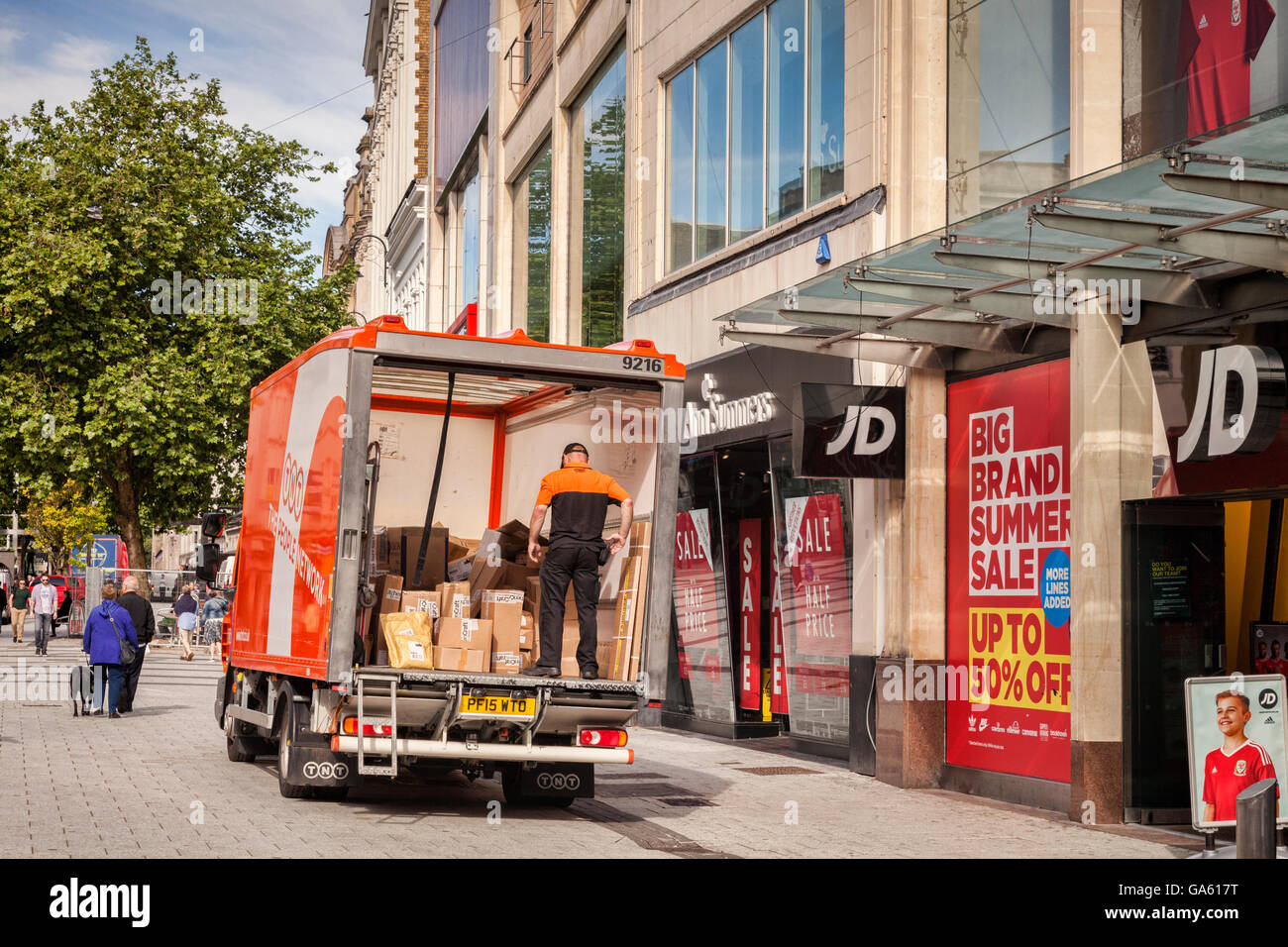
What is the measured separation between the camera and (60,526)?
6538 centimetres

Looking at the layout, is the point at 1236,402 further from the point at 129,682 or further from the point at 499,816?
the point at 129,682

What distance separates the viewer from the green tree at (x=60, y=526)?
58781 mm

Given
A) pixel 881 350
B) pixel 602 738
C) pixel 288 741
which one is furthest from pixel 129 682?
pixel 881 350

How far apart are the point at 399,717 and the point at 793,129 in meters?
8.47

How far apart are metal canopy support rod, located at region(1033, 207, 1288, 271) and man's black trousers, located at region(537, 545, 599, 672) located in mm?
3968

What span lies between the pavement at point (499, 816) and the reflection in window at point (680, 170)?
6.70 metres

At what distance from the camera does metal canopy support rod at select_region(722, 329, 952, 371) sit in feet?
43.7

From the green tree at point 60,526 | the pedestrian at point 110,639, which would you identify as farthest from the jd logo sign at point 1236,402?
the green tree at point 60,526

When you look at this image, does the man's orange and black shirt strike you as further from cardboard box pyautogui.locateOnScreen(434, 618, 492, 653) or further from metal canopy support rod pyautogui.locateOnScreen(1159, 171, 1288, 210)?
metal canopy support rod pyautogui.locateOnScreen(1159, 171, 1288, 210)

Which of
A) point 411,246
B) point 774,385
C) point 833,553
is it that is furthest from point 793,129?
point 411,246

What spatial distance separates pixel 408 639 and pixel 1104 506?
5.13 meters

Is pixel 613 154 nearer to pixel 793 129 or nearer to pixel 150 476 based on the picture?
pixel 793 129

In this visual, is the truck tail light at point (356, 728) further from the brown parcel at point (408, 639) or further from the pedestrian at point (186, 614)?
the pedestrian at point (186, 614)

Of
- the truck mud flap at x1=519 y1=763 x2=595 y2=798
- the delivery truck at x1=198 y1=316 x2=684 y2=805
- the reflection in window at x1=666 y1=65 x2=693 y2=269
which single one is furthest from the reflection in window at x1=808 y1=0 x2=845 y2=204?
the truck mud flap at x1=519 y1=763 x2=595 y2=798
